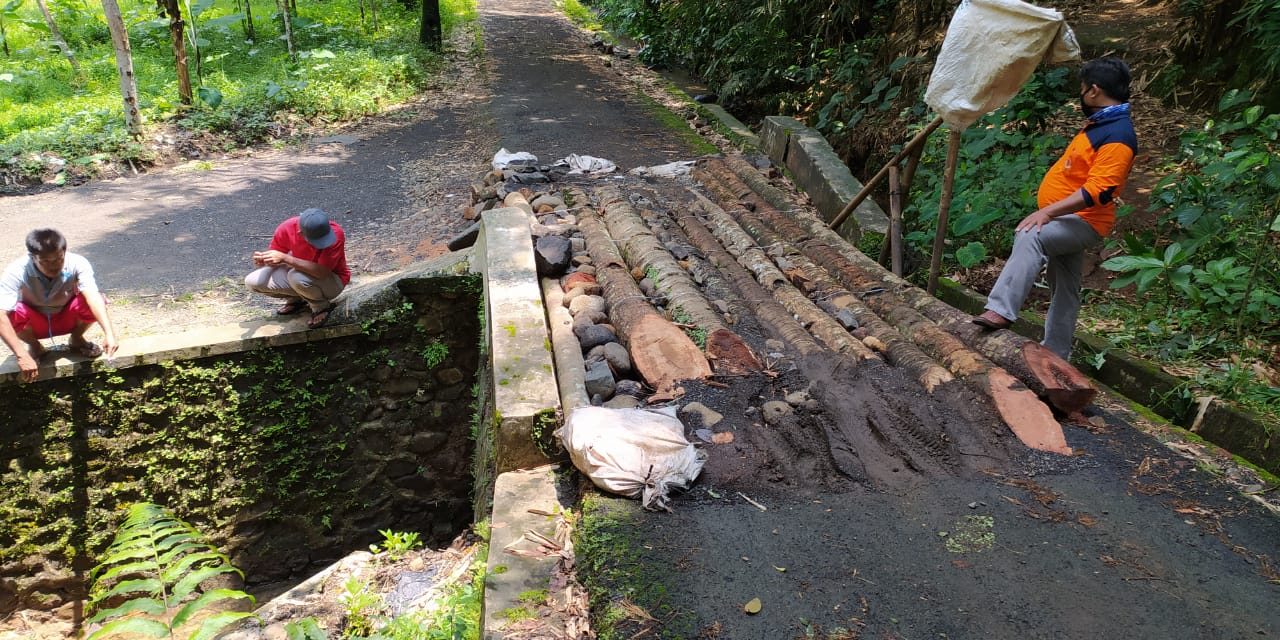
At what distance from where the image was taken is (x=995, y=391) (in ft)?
12.1

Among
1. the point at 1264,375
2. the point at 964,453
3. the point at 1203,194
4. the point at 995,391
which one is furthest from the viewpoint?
the point at 1203,194

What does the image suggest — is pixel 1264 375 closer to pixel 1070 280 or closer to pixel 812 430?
pixel 1070 280

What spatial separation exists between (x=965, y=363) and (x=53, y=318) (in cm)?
552

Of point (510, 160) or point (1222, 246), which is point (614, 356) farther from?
point (510, 160)

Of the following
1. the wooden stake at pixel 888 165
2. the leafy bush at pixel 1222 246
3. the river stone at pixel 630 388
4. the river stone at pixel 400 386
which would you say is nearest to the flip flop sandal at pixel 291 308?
the river stone at pixel 400 386

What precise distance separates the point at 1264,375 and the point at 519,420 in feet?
13.2

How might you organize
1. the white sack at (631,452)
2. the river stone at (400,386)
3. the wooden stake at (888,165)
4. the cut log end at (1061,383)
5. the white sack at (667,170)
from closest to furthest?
the white sack at (631,452) < the cut log end at (1061,383) < the wooden stake at (888,165) < the river stone at (400,386) < the white sack at (667,170)

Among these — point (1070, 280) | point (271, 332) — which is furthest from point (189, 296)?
Answer: point (1070, 280)

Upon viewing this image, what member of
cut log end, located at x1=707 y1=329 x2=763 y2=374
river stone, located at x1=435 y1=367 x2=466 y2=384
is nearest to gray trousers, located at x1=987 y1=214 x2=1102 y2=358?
cut log end, located at x1=707 y1=329 x2=763 y2=374

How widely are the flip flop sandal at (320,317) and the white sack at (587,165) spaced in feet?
11.2

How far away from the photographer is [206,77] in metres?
12.1

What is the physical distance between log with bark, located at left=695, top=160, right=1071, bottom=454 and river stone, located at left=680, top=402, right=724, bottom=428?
1.38m

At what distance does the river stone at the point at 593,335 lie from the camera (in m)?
4.34

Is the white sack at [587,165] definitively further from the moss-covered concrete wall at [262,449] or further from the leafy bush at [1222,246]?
the leafy bush at [1222,246]
